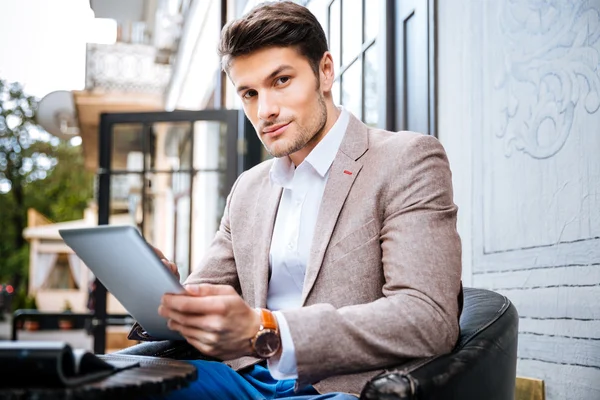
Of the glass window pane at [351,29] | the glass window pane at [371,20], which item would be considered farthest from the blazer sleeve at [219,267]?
the glass window pane at [351,29]

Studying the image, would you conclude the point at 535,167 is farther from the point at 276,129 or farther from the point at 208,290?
the point at 208,290

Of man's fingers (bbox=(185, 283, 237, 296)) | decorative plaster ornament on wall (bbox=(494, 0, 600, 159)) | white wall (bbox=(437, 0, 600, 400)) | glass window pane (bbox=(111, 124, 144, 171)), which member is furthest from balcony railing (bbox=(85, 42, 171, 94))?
man's fingers (bbox=(185, 283, 237, 296))

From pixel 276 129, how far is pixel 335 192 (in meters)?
0.25

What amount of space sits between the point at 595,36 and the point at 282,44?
2.69 feet

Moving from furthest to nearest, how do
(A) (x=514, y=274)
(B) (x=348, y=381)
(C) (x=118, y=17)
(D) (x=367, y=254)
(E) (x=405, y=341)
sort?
(C) (x=118, y=17) → (A) (x=514, y=274) → (D) (x=367, y=254) → (B) (x=348, y=381) → (E) (x=405, y=341)

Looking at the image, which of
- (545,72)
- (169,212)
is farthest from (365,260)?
(169,212)

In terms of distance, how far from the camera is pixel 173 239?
6.55 m

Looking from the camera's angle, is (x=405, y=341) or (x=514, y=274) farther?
(x=514, y=274)

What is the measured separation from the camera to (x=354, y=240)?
5.31 feet

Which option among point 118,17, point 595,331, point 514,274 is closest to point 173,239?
point 514,274

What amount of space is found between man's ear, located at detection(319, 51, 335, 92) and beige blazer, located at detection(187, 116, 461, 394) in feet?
0.48

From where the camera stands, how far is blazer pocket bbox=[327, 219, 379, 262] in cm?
161

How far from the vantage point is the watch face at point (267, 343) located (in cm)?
131

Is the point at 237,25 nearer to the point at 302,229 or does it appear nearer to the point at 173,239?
the point at 302,229
